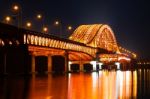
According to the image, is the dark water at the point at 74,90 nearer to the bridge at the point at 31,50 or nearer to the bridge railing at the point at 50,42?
the bridge at the point at 31,50

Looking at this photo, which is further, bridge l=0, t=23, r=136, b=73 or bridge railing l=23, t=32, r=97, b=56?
bridge railing l=23, t=32, r=97, b=56

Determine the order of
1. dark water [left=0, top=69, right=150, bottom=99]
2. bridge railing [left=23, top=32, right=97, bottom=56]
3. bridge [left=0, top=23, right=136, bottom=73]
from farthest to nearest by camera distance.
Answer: bridge railing [left=23, top=32, right=97, bottom=56] → bridge [left=0, top=23, right=136, bottom=73] → dark water [left=0, top=69, right=150, bottom=99]

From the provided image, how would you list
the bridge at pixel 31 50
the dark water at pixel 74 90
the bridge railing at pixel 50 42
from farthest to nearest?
the bridge railing at pixel 50 42 → the bridge at pixel 31 50 → the dark water at pixel 74 90

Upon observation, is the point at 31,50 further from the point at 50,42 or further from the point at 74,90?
the point at 74,90

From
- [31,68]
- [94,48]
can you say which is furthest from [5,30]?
[94,48]

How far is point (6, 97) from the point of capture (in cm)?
3750

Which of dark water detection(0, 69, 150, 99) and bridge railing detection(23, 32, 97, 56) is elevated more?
bridge railing detection(23, 32, 97, 56)

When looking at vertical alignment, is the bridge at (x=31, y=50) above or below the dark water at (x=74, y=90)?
above

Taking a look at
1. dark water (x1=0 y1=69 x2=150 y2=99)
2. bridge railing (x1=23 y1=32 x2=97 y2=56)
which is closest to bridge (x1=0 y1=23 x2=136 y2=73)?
bridge railing (x1=23 y1=32 x2=97 y2=56)

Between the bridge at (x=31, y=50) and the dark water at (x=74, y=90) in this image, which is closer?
the dark water at (x=74, y=90)

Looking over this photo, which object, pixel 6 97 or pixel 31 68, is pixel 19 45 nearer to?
pixel 31 68

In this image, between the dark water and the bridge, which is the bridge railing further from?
the dark water

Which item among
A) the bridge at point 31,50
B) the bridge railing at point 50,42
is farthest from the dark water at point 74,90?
the bridge railing at point 50,42

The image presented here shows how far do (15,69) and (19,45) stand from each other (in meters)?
20.9
